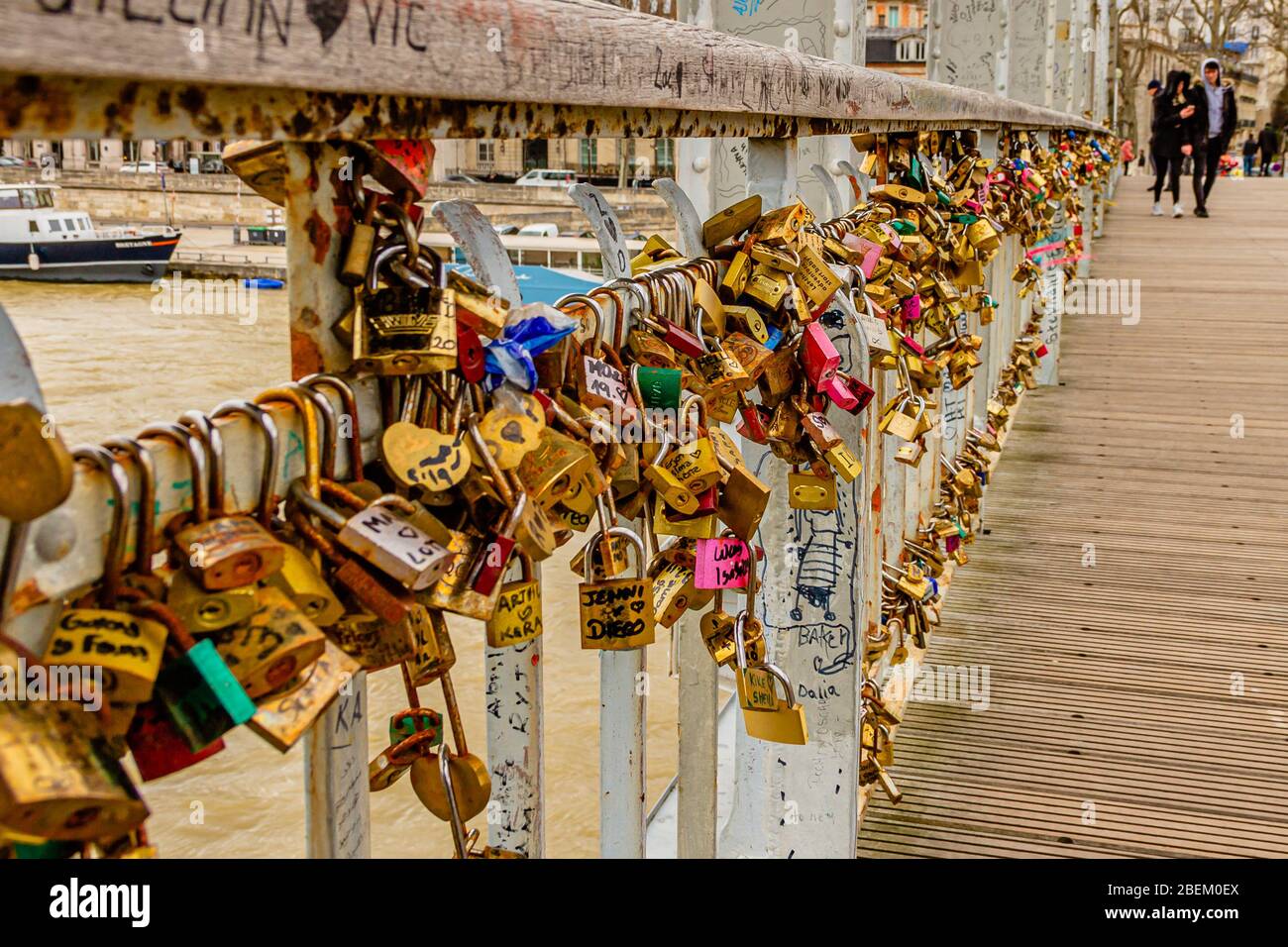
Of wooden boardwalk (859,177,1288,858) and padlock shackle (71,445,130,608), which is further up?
padlock shackle (71,445,130,608)

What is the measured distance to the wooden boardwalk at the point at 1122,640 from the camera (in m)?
2.28

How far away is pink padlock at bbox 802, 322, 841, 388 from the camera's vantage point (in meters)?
1.50

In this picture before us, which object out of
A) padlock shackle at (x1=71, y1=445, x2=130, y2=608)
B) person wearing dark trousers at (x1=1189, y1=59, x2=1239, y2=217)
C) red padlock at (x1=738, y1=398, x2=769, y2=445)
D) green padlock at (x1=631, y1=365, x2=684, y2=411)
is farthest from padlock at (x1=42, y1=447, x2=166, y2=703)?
person wearing dark trousers at (x1=1189, y1=59, x2=1239, y2=217)

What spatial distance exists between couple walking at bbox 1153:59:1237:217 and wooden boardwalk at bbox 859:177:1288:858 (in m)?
8.28

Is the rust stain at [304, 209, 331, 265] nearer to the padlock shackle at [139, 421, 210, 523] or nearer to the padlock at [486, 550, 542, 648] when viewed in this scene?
the padlock shackle at [139, 421, 210, 523]

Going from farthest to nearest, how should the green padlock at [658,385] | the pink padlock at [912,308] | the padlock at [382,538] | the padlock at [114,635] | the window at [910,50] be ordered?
the window at [910,50] → the pink padlock at [912,308] → the green padlock at [658,385] → the padlock at [382,538] → the padlock at [114,635]

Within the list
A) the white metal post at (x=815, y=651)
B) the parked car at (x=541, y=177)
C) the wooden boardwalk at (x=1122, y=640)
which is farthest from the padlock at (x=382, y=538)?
the parked car at (x=541, y=177)

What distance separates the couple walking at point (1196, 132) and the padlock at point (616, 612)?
13.6m

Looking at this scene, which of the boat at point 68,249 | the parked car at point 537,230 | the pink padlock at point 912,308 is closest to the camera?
the pink padlock at point 912,308

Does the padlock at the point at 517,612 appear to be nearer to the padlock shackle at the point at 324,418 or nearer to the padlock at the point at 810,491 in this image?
the padlock shackle at the point at 324,418

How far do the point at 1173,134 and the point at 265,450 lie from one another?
14.6 metres

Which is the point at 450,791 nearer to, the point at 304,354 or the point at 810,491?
the point at 304,354

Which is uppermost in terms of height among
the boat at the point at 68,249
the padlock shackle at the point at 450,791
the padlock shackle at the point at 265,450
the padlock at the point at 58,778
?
the boat at the point at 68,249
